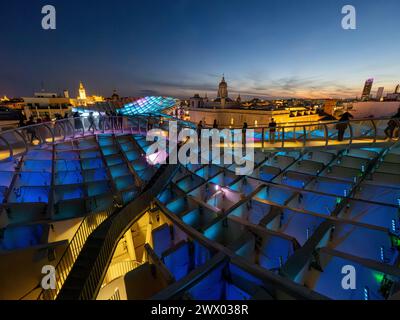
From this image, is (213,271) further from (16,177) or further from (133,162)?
(16,177)

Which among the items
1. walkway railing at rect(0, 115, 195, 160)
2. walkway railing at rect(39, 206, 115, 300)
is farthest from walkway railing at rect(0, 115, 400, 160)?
walkway railing at rect(39, 206, 115, 300)

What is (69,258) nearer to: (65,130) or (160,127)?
(65,130)

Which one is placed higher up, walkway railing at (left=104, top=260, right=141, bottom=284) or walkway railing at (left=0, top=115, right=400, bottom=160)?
walkway railing at (left=0, top=115, right=400, bottom=160)

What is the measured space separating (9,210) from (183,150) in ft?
30.1

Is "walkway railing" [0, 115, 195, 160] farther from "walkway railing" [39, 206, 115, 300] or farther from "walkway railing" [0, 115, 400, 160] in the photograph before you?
"walkway railing" [39, 206, 115, 300]

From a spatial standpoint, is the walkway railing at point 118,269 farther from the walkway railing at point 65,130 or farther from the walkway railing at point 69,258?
the walkway railing at point 65,130

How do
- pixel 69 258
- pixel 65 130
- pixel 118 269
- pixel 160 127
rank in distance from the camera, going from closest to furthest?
pixel 69 258 → pixel 118 269 → pixel 65 130 → pixel 160 127

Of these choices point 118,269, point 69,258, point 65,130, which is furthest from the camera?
point 65,130

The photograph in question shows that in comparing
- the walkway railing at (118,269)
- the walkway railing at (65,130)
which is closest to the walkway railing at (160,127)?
the walkway railing at (65,130)

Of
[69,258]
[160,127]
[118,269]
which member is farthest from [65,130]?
[118,269]

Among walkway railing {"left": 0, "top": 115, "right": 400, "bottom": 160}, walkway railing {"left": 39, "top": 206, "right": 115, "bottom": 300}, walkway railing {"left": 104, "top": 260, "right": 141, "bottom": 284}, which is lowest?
walkway railing {"left": 104, "top": 260, "right": 141, "bottom": 284}

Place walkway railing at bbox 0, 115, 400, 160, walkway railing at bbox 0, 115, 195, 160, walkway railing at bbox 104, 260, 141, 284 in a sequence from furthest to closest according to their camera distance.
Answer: walkway railing at bbox 0, 115, 195, 160
walkway railing at bbox 0, 115, 400, 160
walkway railing at bbox 104, 260, 141, 284

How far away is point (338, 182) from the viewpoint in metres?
10.6
